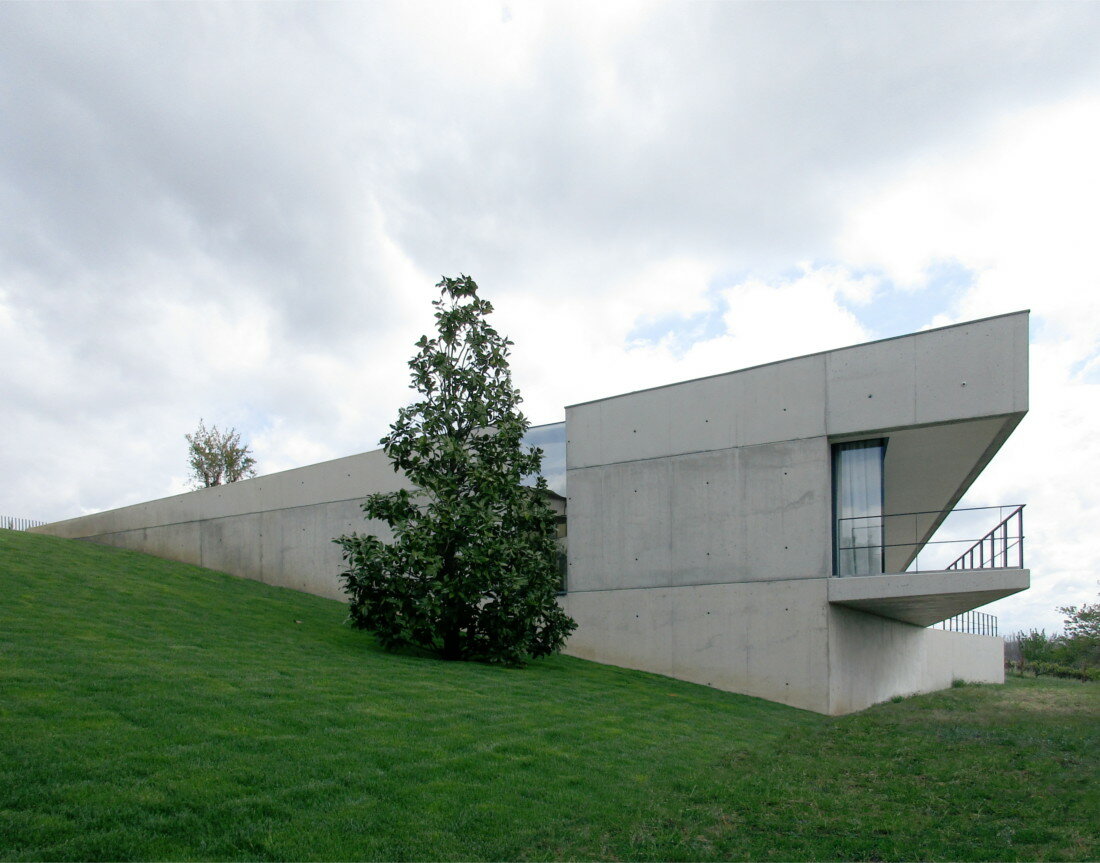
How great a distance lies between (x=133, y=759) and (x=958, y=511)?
1534 centimetres

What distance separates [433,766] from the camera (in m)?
7.62

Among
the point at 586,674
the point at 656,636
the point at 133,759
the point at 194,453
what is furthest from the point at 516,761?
the point at 194,453

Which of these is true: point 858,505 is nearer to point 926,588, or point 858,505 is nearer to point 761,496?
point 761,496

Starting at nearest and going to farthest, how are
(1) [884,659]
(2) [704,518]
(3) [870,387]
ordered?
(3) [870,387]
(2) [704,518]
(1) [884,659]

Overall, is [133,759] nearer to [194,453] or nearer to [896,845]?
[896,845]

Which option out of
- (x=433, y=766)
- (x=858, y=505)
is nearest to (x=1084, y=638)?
(x=858, y=505)

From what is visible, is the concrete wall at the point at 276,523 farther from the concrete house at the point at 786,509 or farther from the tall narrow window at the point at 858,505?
the tall narrow window at the point at 858,505

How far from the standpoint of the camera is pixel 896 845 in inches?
263

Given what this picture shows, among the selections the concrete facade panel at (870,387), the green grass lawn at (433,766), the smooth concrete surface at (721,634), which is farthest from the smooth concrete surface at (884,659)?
the concrete facade panel at (870,387)

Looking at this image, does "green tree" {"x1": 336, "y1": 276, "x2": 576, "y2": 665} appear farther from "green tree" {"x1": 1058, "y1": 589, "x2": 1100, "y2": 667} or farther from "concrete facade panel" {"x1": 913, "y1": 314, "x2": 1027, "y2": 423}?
"green tree" {"x1": 1058, "y1": 589, "x2": 1100, "y2": 667}

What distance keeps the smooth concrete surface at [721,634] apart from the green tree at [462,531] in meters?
3.64

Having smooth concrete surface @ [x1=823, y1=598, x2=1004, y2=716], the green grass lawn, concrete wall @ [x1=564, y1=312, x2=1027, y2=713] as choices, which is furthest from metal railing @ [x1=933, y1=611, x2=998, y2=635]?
the green grass lawn

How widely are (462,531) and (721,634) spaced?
677cm

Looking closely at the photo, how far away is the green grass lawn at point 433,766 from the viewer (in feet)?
19.0
